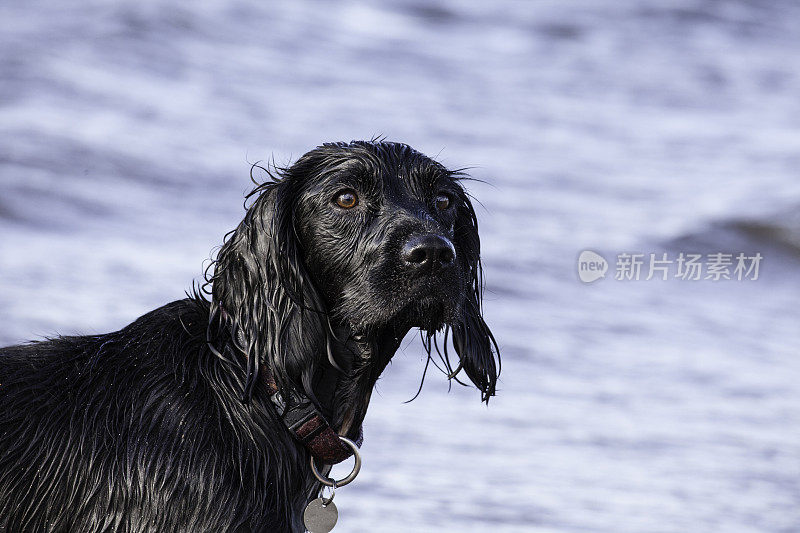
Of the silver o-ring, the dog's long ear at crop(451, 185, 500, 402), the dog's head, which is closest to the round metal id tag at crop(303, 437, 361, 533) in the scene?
the silver o-ring

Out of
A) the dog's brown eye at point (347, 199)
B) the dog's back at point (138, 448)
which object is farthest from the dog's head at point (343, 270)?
the dog's back at point (138, 448)

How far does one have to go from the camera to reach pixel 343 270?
288 centimetres

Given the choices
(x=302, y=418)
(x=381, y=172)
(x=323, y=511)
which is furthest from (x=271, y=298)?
(x=323, y=511)

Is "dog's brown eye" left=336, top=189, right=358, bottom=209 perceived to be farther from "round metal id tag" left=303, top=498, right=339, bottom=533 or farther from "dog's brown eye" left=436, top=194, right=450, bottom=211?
"round metal id tag" left=303, top=498, right=339, bottom=533

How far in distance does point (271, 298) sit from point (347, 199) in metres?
0.32

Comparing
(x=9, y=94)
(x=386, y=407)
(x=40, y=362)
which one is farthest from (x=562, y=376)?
(x=9, y=94)

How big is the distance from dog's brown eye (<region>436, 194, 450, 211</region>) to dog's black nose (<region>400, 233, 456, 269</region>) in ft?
0.99

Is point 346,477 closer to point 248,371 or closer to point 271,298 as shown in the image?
A: point 248,371

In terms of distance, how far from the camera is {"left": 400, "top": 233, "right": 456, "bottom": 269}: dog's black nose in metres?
2.77

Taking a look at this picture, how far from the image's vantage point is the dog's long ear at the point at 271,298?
2.82 m

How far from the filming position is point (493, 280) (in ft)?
25.8

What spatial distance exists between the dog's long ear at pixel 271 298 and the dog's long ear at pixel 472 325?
16.7 inches

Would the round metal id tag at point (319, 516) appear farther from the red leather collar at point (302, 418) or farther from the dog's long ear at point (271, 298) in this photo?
the dog's long ear at point (271, 298)

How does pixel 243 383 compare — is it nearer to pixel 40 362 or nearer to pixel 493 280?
pixel 40 362
